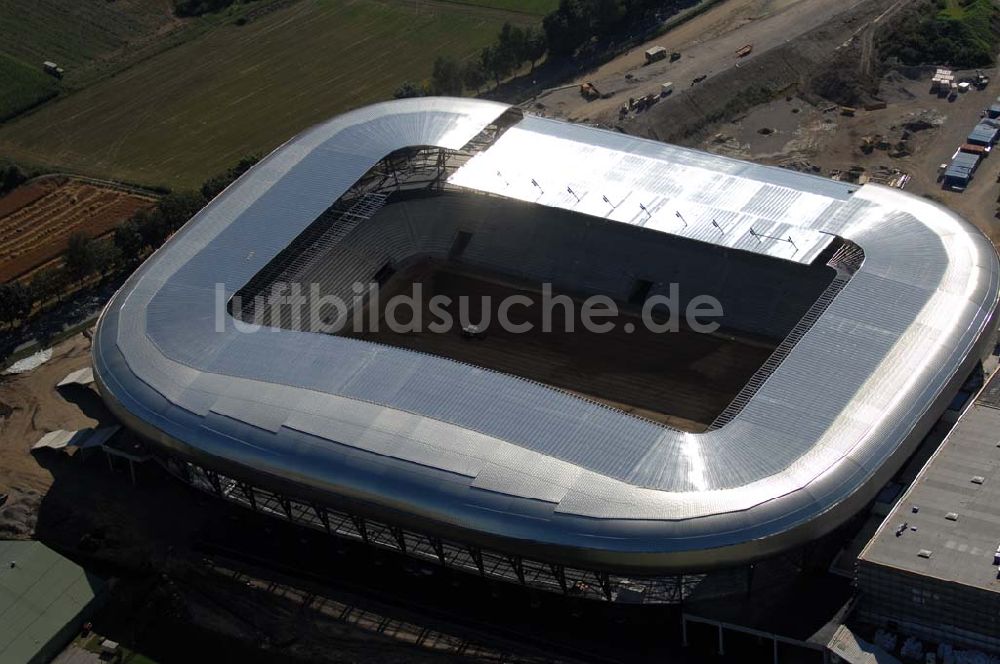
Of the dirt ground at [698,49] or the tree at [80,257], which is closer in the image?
the tree at [80,257]

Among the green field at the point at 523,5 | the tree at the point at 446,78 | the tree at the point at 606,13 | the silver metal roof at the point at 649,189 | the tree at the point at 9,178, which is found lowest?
the tree at the point at 9,178

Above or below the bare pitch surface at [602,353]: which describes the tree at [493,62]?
above

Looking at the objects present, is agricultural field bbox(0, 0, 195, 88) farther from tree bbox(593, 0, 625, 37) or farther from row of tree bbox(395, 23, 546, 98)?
tree bbox(593, 0, 625, 37)

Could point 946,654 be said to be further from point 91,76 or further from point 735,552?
point 91,76

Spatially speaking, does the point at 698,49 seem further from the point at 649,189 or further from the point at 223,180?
the point at 223,180

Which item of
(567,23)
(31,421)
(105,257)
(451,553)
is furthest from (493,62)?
(451,553)

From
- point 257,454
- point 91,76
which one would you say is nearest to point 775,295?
point 257,454

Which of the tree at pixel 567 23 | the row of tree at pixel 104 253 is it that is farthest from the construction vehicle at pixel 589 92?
the row of tree at pixel 104 253

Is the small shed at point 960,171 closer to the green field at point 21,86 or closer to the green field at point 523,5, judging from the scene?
the green field at point 523,5
